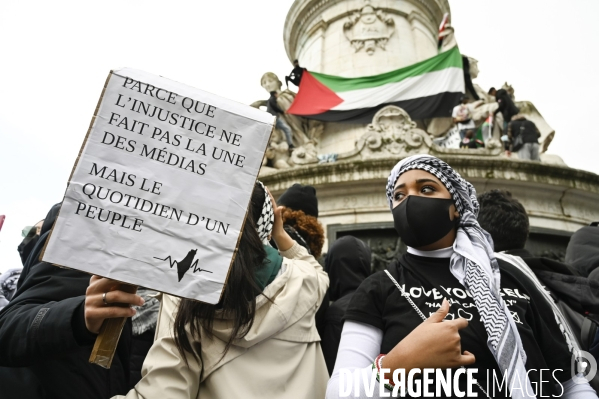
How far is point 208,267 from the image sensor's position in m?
1.58

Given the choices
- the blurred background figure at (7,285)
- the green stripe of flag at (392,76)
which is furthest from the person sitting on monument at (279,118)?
the blurred background figure at (7,285)

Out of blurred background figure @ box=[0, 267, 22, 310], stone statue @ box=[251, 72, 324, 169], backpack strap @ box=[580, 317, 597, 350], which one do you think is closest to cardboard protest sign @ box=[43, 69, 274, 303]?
backpack strap @ box=[580, 317, 597, 350]

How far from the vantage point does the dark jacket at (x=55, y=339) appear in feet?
4.90

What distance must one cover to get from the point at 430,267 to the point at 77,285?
1543mm

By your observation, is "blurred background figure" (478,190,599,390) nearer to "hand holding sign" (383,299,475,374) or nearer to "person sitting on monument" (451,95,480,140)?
"hand holding sign" (383,299,475,374)

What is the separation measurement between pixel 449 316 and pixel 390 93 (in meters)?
9.00

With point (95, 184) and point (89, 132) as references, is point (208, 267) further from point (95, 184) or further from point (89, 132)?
point (89, 132)

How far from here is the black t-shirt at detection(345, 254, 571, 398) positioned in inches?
63.5

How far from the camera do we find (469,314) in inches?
65.9

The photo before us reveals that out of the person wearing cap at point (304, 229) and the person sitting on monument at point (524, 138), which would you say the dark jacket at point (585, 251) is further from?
the person sitting on monument at point (524, 138)

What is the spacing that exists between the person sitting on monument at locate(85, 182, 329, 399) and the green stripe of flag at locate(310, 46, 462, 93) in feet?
29.6

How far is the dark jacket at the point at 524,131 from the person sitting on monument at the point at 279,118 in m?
4.72

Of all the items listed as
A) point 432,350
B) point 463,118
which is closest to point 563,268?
point 432,350

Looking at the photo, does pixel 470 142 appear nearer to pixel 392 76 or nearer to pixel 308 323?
pixel 392 76
